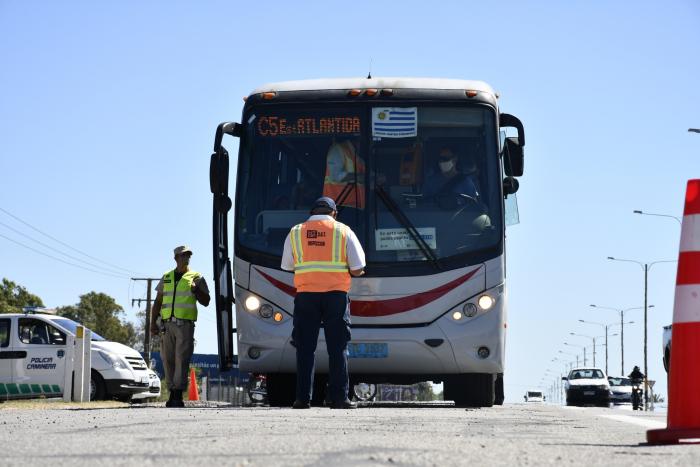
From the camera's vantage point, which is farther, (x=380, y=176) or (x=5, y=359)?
(x=5, y=359)

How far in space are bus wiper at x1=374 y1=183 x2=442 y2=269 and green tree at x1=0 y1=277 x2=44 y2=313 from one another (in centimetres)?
6469

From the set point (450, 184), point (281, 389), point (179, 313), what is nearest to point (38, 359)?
point (179, 313)

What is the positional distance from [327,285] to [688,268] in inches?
210

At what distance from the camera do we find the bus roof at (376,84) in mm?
15148

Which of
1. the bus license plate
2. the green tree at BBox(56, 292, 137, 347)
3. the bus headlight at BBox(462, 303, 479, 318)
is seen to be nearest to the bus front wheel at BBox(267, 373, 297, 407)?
the bus license plate

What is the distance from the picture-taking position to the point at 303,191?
1477 centimetres

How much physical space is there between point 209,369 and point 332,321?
7986cm

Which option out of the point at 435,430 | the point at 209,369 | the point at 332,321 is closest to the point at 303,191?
the point at 332,321

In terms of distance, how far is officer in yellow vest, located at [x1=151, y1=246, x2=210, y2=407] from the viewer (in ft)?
50.0

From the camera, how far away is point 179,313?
15250 millimetres

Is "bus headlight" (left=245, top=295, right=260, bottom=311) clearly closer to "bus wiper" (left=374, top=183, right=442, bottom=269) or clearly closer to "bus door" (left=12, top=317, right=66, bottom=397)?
"bus wiper" (left=374, top=183, right=442, bottom=269)

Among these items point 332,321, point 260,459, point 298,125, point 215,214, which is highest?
point 298,125

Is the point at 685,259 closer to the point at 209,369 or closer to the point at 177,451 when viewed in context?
the point at 177,451

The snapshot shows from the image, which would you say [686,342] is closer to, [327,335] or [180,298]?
[327,335]
